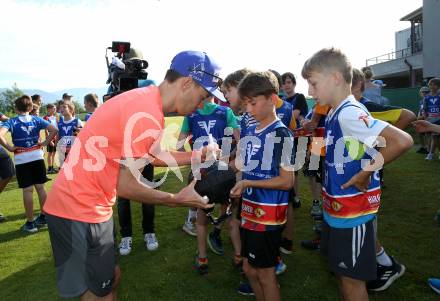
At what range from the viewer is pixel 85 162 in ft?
8.07

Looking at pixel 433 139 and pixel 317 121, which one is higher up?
pixel 317 121

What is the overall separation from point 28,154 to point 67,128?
11.2 ft

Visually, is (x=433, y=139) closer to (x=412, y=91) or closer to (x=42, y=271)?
(x=412, y=91)

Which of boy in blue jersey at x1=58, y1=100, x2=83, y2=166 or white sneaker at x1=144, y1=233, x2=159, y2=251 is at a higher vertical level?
boy in blue jersey at x1=58, y1=100, x2=83, y2=166

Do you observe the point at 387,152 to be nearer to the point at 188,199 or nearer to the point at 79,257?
the point at 188,199

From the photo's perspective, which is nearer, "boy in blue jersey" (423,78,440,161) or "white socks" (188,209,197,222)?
"white socks" (188,209,197,222)

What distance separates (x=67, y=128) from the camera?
10.4 metres

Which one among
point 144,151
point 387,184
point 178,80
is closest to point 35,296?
point 144,151

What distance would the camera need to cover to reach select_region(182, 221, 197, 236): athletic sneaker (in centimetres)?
602

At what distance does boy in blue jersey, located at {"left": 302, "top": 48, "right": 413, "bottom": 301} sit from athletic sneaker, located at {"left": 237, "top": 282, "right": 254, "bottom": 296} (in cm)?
154

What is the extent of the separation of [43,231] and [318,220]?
5.26 m

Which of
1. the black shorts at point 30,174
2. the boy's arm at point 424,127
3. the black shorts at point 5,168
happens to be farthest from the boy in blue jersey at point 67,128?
the boy's arm at point 424,127

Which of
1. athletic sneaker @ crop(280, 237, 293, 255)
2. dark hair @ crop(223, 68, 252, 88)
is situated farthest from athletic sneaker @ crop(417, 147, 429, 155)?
dark hair @ crop(223, 68, 252, 88)

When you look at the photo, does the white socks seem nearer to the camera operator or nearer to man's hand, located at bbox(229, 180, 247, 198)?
the camera operator
